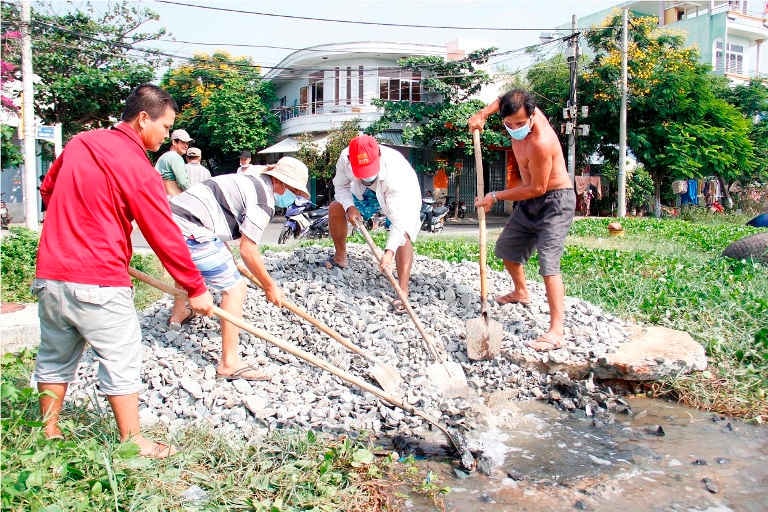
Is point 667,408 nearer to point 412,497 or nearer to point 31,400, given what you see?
point 412,497

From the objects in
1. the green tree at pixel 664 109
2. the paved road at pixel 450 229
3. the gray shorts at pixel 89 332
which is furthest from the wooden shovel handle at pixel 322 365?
the green tree at pixel 664 109

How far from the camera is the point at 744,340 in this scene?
454 cm

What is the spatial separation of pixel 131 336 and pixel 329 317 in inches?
81.7

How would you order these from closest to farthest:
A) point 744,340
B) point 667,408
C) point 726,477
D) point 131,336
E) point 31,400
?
point 131,336 < point 31,400 < point 726,477 < point 667,408 < point 744,340

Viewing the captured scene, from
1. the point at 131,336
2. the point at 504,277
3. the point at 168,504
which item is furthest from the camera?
the point at 504,277

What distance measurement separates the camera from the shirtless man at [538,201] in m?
4.38

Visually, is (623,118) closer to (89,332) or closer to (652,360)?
(652,360)

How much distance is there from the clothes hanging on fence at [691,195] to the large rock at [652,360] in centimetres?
2180

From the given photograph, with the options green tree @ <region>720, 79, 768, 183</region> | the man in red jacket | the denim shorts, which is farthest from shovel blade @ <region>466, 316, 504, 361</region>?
green tree @ <region>720, 79, 768, 183</region>

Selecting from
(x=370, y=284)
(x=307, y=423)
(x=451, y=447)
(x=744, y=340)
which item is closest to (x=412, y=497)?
(x=451, y=447)

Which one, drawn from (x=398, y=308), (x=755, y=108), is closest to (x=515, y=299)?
(x=398, y=308)

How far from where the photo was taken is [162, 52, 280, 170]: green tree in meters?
24.6

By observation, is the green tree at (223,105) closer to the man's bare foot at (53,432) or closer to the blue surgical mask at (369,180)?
the blue surgical mask at (369,180)

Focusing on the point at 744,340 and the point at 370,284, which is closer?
the point at 744,340
